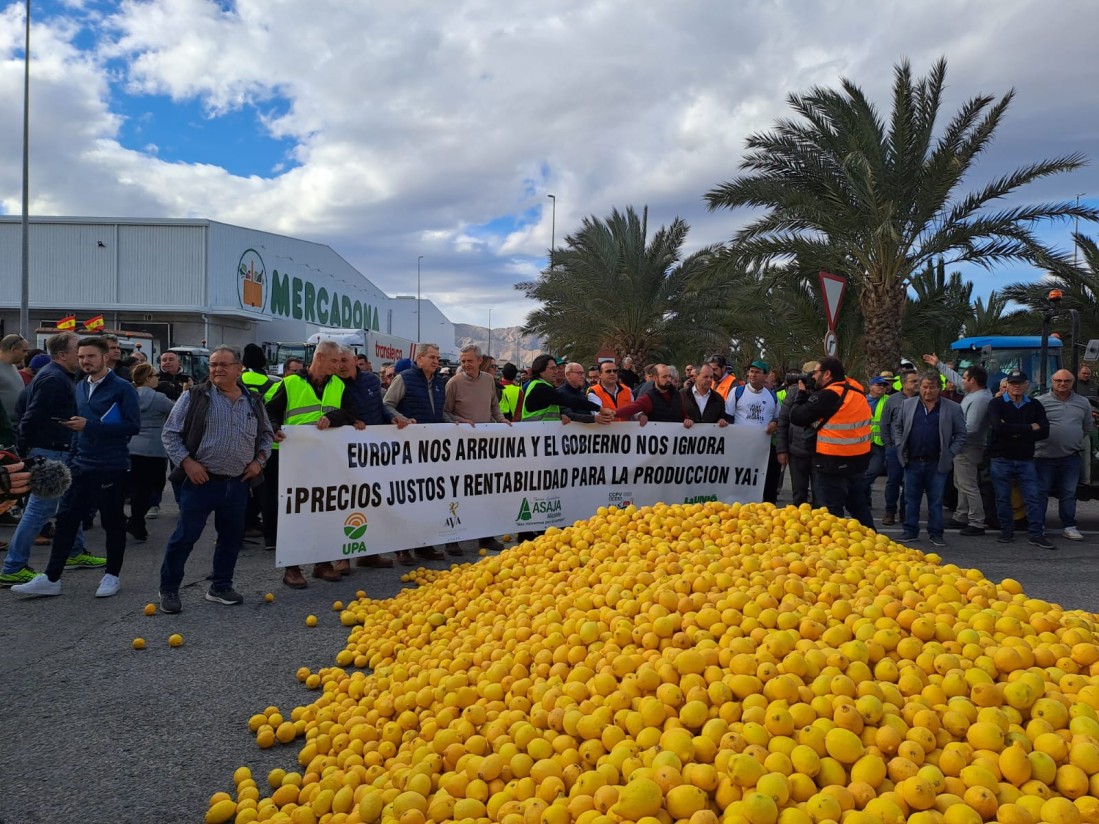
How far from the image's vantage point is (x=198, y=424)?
542cm

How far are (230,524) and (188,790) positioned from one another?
272 centimetres

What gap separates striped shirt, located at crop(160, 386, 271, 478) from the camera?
5410 mm

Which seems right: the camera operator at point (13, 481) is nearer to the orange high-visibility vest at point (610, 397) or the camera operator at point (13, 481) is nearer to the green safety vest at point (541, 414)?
the green safety vest at point (541, 414)

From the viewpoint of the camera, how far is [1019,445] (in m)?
8.46

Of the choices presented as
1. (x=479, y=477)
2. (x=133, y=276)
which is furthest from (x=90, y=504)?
(x=133, y=276)

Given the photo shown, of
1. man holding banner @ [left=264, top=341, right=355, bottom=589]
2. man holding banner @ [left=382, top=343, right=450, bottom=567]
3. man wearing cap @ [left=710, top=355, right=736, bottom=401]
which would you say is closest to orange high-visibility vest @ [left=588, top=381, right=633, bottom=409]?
man wearing cap @ [left=710, top=355, right=736, bottom=401]

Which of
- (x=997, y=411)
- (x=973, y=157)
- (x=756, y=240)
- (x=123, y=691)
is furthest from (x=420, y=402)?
(x=973, y=157)

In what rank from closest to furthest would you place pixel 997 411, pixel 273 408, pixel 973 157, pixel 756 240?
1. pixel 273 408
2. pixel 997 411
3. pixel 973 157
4. pixel 756 240

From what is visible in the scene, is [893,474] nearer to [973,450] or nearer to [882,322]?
[973,450]

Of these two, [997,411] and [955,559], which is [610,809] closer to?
[955,559]

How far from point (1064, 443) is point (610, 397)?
500cm

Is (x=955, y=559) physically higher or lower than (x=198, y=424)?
lower

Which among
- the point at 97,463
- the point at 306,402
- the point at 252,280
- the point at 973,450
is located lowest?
the point at 97,463

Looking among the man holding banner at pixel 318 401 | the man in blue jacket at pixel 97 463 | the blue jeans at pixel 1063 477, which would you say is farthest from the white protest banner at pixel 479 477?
the blue jeans at pixel 1063 477
